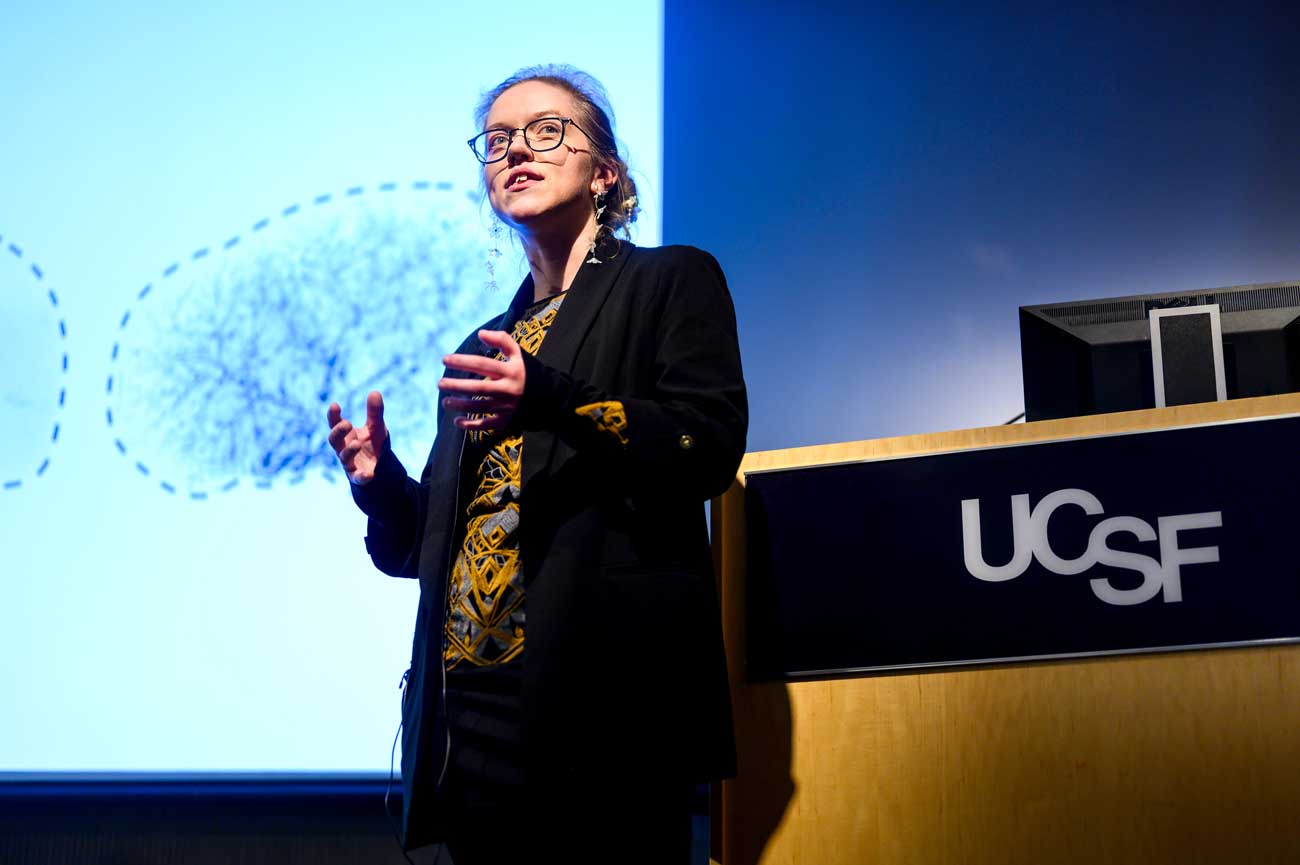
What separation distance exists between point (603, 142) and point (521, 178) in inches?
5.1

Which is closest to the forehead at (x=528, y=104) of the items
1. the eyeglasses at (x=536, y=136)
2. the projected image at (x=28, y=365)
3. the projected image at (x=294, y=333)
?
the eyeglasses at (x=536, y=136)

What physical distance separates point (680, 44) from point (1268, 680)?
197 centimetres

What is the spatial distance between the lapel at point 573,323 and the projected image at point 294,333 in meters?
0.97

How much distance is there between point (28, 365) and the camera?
8.82 ft

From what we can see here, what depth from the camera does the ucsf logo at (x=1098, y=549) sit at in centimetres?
145

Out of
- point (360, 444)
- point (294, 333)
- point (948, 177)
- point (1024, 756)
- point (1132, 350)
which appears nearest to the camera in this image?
point (1024, 756)

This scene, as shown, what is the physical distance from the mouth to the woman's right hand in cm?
31

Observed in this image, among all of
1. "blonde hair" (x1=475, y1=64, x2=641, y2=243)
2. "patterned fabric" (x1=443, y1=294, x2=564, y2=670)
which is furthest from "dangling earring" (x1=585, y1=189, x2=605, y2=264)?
"patterned fabric" (x1=443, y1=294, x2=564, y2=670)

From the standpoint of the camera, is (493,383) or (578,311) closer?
(493,383)

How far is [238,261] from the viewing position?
2.67 m

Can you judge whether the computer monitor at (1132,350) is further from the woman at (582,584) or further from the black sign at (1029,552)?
the woman at (582,584)

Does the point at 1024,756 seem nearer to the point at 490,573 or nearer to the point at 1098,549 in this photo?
the point at 1098,549

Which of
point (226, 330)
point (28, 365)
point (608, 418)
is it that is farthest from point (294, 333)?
point (608, 418)

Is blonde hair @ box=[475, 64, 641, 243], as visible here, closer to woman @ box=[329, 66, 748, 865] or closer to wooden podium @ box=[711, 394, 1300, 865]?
woman @ box=[329, 66, 748, 865]
